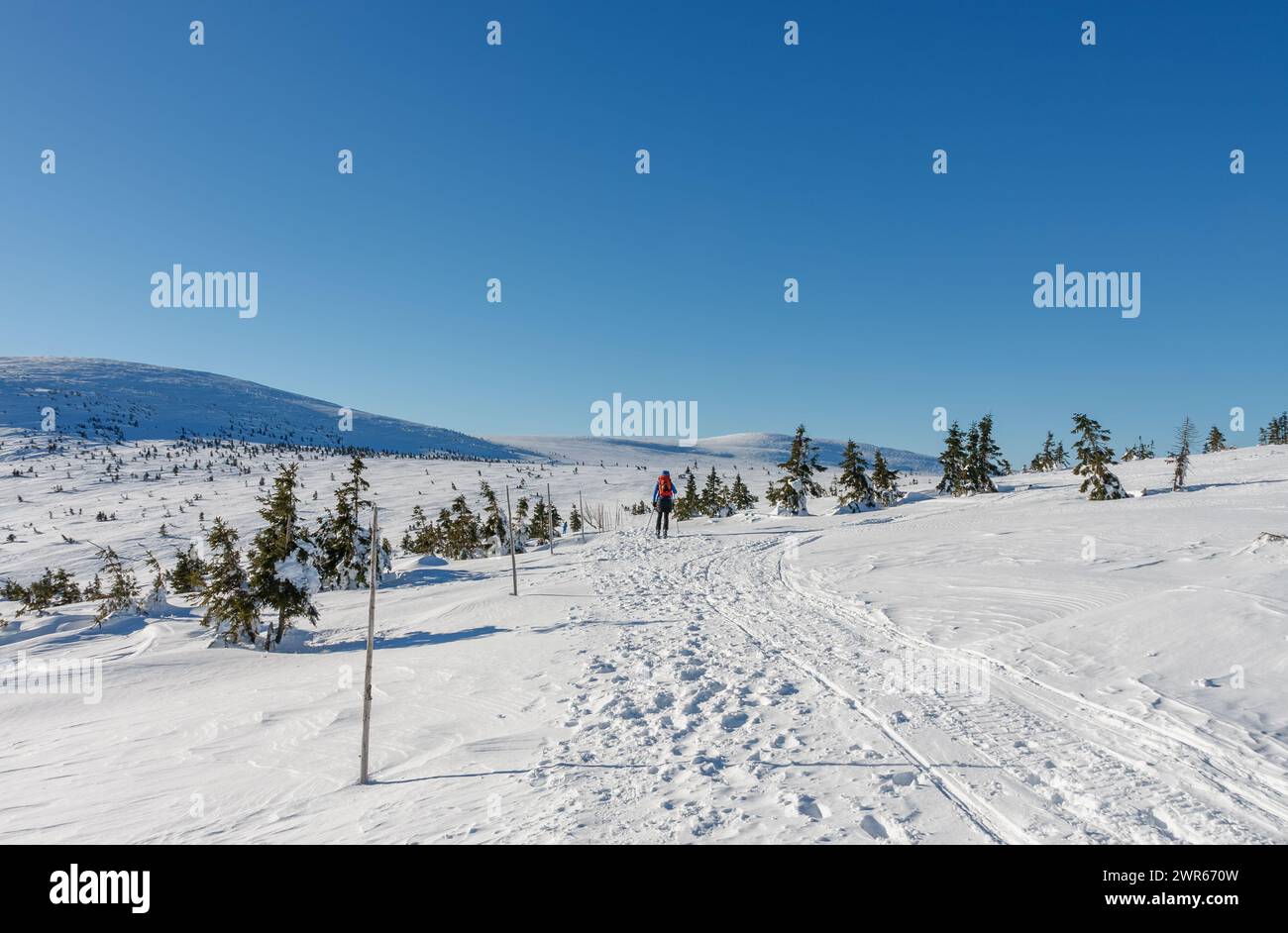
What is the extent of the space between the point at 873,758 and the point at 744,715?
179cm

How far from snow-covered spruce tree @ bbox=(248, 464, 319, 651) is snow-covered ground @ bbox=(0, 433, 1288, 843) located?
234 cm

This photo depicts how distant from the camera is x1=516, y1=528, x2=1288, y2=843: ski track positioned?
15.5 ft

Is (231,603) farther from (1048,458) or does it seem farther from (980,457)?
(1048,458)

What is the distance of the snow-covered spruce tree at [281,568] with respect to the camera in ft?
63.0

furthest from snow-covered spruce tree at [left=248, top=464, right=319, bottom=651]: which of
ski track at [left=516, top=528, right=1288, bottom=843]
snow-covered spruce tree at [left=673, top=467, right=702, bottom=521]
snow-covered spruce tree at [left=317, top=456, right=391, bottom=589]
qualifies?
snow-covered spruce tree at [left=673, top=467, right=702, bottom=521]

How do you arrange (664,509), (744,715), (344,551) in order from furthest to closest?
(344,551)
(664,509)
(744,715)

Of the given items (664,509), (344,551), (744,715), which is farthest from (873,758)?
(344,551)

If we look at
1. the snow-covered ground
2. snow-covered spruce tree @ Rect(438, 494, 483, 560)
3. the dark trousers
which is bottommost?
snow-covered spruce tree @ Rect(438, 494, 483, 560)

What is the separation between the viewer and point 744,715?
7375 mm

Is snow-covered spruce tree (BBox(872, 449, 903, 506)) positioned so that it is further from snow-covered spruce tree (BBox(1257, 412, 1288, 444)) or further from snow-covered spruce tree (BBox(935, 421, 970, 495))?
snow-covered spruce tree (BBox(1257, 412, 1288, 444))

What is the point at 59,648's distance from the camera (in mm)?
18625

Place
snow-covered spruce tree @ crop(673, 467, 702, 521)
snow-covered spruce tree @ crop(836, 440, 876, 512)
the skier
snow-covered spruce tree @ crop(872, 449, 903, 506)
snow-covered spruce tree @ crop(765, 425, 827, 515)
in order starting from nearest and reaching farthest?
the skier, snow-covered spruce tree @ crop(765, 425, 827, 515), snow-covered spruce tree @ crop(836, 440, 876, 512), snow-covered spruce tree @ crop(872, 449, 903, 506), snow-covered spruce tree @ crop(673, 467, 702, 521)
